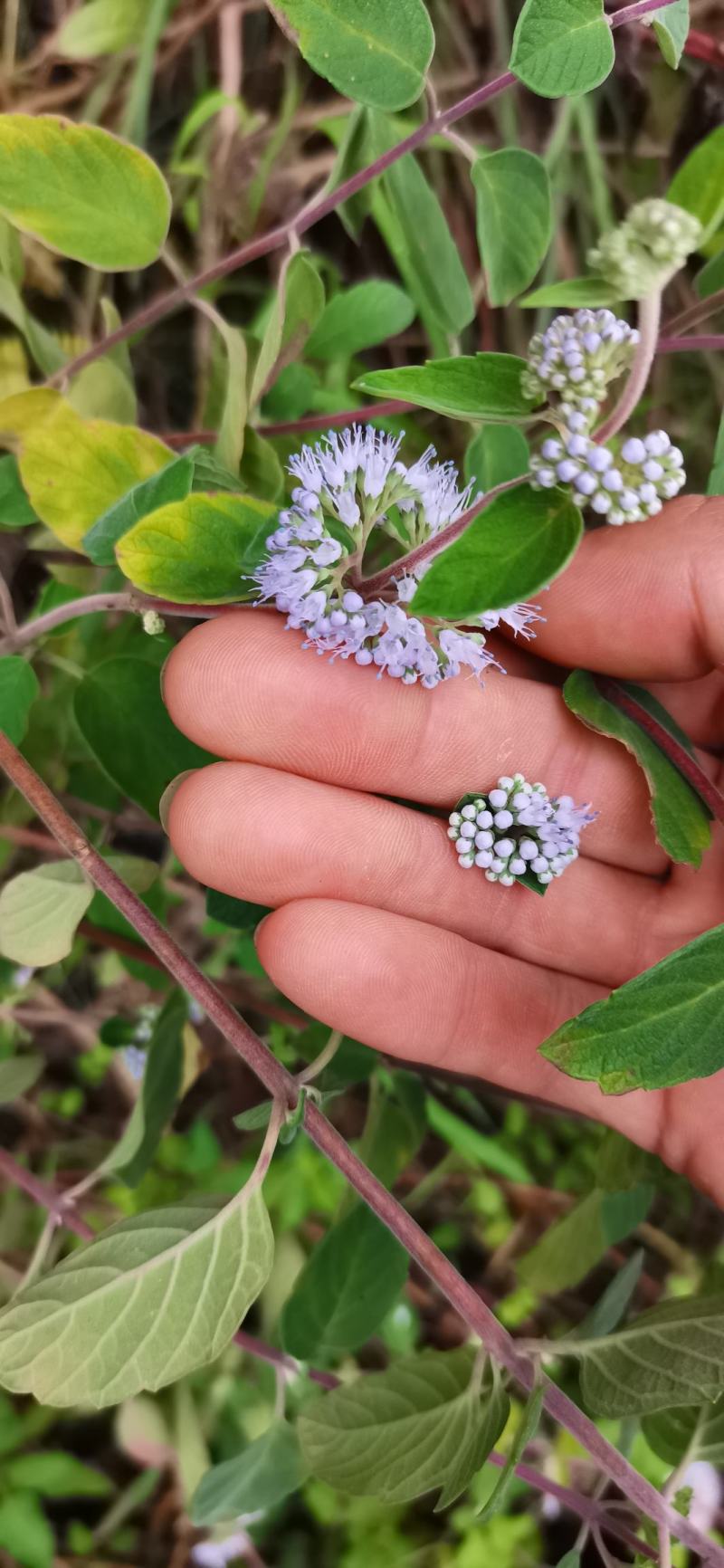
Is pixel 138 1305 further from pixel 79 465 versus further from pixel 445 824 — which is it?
pixel 79 465

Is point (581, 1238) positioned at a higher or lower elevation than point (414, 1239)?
lower

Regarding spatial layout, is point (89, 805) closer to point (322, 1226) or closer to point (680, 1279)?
point (322, 1226)

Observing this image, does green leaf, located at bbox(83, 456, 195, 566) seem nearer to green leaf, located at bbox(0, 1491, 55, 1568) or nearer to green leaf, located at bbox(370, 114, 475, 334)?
green leaf, located at bbox(370, 114, 475, 334)

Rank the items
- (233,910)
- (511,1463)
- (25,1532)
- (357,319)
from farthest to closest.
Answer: (25,1532) → (357,319) → (233,910) → (511,1463)

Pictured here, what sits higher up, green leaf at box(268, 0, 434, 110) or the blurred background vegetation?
green leaf at box(268, 0, 434, 110)

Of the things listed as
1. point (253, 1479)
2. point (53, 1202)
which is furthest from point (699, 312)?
point (253, 1479)

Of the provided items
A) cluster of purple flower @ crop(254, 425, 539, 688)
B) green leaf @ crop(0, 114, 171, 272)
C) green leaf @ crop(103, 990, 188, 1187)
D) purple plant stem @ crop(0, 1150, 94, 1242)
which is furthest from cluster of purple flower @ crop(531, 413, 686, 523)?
purple plant stem @ crop(0, 1150, 94, 1242)

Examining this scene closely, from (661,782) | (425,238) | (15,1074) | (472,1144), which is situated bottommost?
(472,1144)
